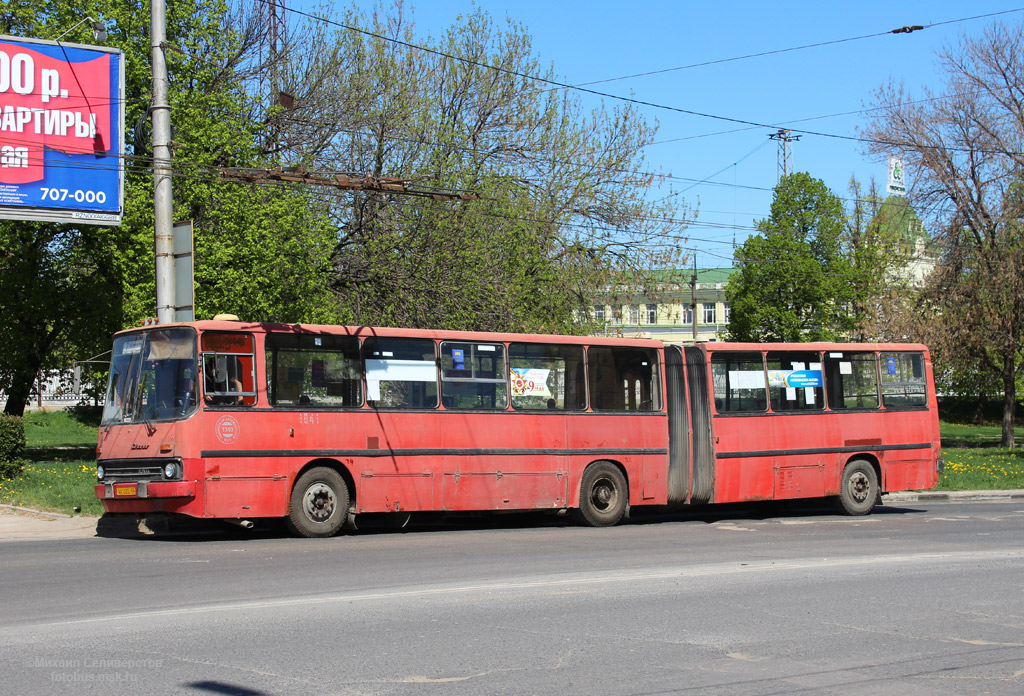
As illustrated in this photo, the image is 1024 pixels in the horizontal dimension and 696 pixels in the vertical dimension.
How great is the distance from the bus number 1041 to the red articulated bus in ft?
24.3

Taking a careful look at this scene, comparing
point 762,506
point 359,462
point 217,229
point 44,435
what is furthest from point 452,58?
point 44,435

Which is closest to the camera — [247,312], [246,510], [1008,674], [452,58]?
[1008,674]

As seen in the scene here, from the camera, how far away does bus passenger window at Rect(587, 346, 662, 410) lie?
58.7 ft

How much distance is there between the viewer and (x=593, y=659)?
7441 millimetres

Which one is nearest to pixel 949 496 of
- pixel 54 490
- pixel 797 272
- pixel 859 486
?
pixel 859 486

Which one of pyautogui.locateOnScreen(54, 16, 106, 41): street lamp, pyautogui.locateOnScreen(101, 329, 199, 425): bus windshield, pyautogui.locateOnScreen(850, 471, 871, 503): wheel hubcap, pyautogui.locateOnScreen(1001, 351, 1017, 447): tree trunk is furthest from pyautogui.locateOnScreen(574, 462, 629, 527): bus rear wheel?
pyautogui.locateOnScreen(1001, 351, 1017, 447): tree trunk

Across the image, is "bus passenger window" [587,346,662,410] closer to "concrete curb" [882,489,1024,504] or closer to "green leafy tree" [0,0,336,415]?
"concrete curb" [882,489,1024,504]

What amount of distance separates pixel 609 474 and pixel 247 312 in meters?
12.3

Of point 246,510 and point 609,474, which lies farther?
point 609,474

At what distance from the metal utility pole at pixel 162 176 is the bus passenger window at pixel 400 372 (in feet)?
9.97

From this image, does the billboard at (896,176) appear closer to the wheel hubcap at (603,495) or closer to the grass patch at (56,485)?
the wheel hubcap at (603,495)

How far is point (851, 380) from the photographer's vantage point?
2027cm

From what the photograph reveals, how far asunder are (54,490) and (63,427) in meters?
36.6

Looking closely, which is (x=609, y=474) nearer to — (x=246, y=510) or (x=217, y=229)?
(x=246, y=510)
